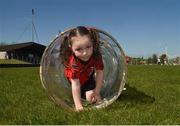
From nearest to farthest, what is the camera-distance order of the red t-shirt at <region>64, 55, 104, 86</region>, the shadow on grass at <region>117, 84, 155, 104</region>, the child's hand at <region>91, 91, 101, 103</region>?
the red t-shirt at <region>64, 55, 104, 86</region> < the child's hand at <region>91, 91, 101, 103</region> < the shadow on grass at <region>117, 84, 155, 104</region>

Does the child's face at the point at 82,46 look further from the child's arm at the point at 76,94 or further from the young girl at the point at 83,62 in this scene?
the child's arm at the point at 76,94

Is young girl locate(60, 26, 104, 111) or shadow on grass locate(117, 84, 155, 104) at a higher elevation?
young girl locate(60, 26, 104, 111)

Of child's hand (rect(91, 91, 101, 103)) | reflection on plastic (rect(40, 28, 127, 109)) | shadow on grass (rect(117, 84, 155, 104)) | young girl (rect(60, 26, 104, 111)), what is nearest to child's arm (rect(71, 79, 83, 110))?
young girl (rect(60, 26, 104, 111))

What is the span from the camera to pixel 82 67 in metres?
6.47

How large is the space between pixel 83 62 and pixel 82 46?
477 mm

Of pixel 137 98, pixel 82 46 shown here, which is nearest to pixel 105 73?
pixel 137 98

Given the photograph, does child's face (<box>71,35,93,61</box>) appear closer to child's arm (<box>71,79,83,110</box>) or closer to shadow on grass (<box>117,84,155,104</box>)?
child's arm (<box>71,79,83,110</box>)

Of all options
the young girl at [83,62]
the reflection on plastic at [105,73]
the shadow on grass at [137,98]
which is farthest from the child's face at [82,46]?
the shadow on grass at [137,98]

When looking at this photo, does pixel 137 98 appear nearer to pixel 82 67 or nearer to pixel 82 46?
pixel 82 67

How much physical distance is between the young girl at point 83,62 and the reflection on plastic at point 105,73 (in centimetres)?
15

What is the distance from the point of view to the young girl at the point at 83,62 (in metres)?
6.00

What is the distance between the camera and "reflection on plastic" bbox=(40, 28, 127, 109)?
640 centimetres

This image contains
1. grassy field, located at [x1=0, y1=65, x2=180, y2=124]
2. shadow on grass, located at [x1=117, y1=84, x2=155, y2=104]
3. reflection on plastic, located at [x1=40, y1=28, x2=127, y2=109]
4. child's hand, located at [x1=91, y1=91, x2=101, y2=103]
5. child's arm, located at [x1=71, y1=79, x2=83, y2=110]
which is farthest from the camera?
shadow on grass, located at [x1=117, y1=84, x2=155, y2=104]

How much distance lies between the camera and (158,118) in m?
5.00
